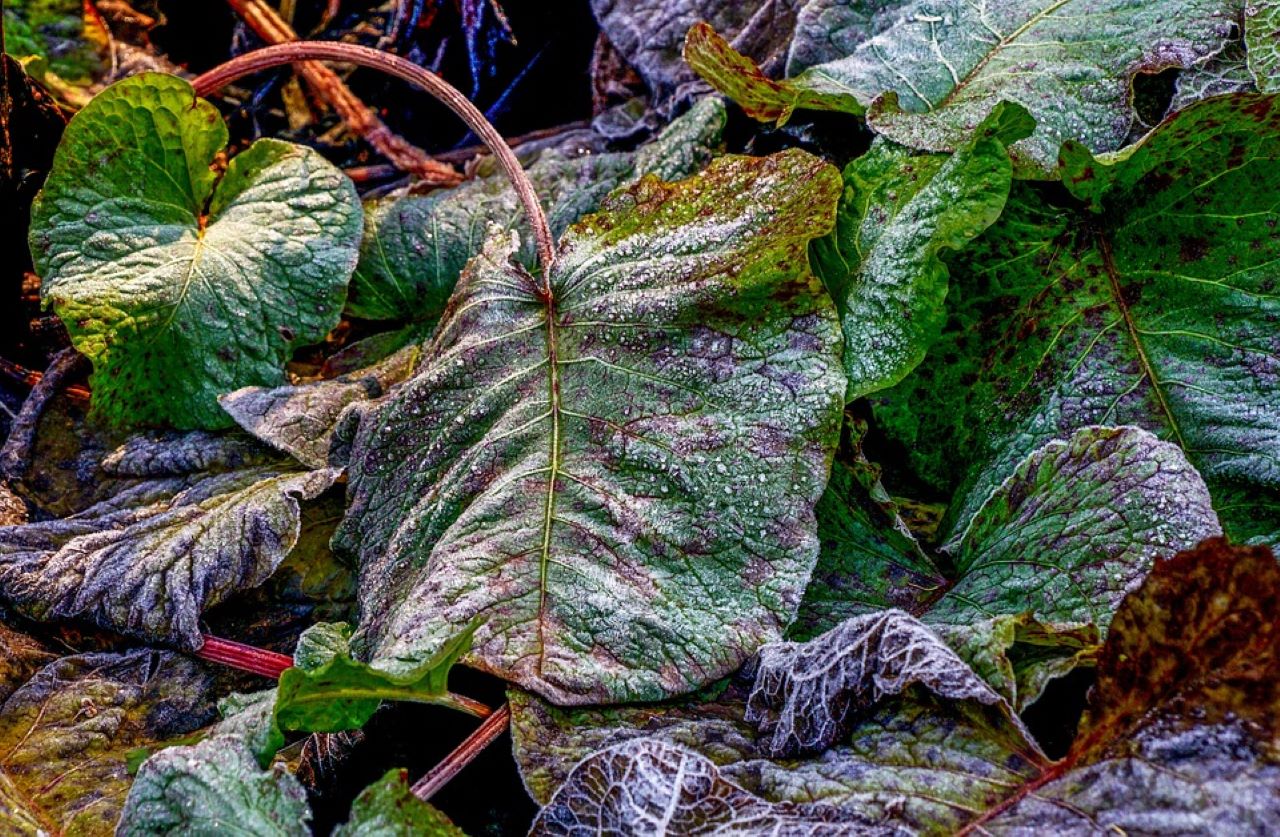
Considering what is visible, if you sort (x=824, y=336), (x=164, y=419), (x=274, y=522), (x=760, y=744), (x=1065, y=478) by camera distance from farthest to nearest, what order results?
1. (x=164, y=419)
2. (x=274, y=522)
3. (x=824, y=336)
4. (x=1065, y=478)
5. (x=760, y=744)

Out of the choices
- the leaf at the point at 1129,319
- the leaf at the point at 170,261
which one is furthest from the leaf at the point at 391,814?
the leaf at the point at 170,261

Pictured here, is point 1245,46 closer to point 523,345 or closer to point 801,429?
point 801,429

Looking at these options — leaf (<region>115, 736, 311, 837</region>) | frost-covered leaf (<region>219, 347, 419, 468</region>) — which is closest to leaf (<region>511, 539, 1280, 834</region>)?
leaf (<region>115, 736, 311, 837</region>)

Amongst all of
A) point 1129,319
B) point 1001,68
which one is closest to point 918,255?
point 1129,319

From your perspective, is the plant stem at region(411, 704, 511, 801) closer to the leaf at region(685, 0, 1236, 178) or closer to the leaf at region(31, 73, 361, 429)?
the leaf at region(31, 73, 361, 429)

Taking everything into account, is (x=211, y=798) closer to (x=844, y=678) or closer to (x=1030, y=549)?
(x=844, y=678)

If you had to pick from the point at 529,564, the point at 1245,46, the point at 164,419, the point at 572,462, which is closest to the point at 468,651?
the point at 529,564

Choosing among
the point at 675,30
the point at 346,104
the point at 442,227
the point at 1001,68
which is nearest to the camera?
the point at 1001,68
